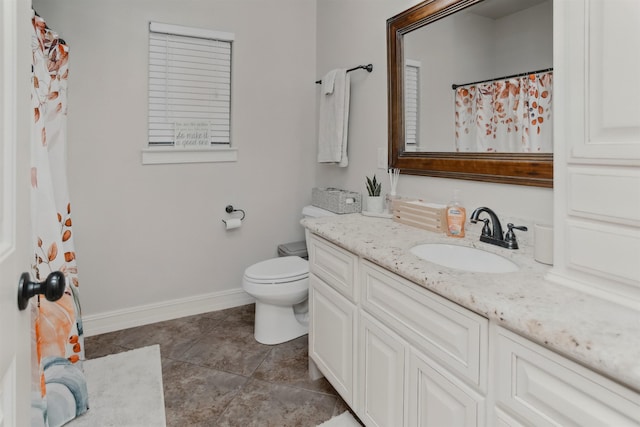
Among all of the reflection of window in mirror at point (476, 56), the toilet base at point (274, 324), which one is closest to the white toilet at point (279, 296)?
the toilet base at point (274, 324)

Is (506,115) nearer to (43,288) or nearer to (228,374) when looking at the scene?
(43,288)

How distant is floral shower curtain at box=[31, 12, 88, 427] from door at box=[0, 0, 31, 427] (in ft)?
3.14

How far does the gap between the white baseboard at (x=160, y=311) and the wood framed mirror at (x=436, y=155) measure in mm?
1630

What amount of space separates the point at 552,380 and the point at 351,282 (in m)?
0.83

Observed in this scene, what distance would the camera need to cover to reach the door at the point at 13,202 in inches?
23.9

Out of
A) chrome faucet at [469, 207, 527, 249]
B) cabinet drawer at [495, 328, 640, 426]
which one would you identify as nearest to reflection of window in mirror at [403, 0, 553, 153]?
chrome faucet at [469, 207, 527, 249]

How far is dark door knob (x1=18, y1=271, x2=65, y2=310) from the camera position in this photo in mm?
683

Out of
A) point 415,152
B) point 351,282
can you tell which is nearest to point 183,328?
point 351,282

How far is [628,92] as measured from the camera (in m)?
0.90

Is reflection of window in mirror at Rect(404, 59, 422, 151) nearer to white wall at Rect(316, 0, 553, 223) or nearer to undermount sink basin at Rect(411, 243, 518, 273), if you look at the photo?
white wall at Rect(316, 0, 553, 223)

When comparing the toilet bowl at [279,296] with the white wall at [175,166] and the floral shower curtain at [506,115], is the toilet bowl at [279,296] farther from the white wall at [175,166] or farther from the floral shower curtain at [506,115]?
the floral shower curtain at [506,115]

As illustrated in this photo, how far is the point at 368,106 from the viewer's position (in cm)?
238

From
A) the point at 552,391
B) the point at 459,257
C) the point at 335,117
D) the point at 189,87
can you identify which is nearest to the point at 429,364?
the point at 552,391

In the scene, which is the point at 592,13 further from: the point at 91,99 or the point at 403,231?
the point at 91,99
